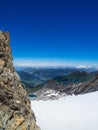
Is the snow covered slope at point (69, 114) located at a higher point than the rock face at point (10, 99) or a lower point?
lower

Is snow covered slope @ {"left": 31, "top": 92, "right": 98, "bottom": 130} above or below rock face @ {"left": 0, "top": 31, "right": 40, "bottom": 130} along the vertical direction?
below

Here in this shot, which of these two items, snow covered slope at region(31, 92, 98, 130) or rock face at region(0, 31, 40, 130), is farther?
snow covered slope at region(31, 92, 98, 130)

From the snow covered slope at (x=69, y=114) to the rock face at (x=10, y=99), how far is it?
14640mm

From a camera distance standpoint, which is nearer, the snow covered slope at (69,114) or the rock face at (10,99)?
the rock face at (10,99)

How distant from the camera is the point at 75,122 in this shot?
1884 inches

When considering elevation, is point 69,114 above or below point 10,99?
below

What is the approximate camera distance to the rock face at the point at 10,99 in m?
24.6

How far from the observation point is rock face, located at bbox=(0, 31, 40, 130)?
24609 millimetres

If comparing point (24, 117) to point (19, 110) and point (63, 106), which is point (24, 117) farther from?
point (63, 106)

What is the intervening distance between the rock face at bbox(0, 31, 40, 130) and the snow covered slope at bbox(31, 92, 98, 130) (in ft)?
48.0

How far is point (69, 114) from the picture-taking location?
5316 cm

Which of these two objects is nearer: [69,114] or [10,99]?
[10,99]

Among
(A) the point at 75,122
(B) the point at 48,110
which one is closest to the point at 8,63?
(A) the point at 75,122

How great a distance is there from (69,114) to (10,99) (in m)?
28.9
